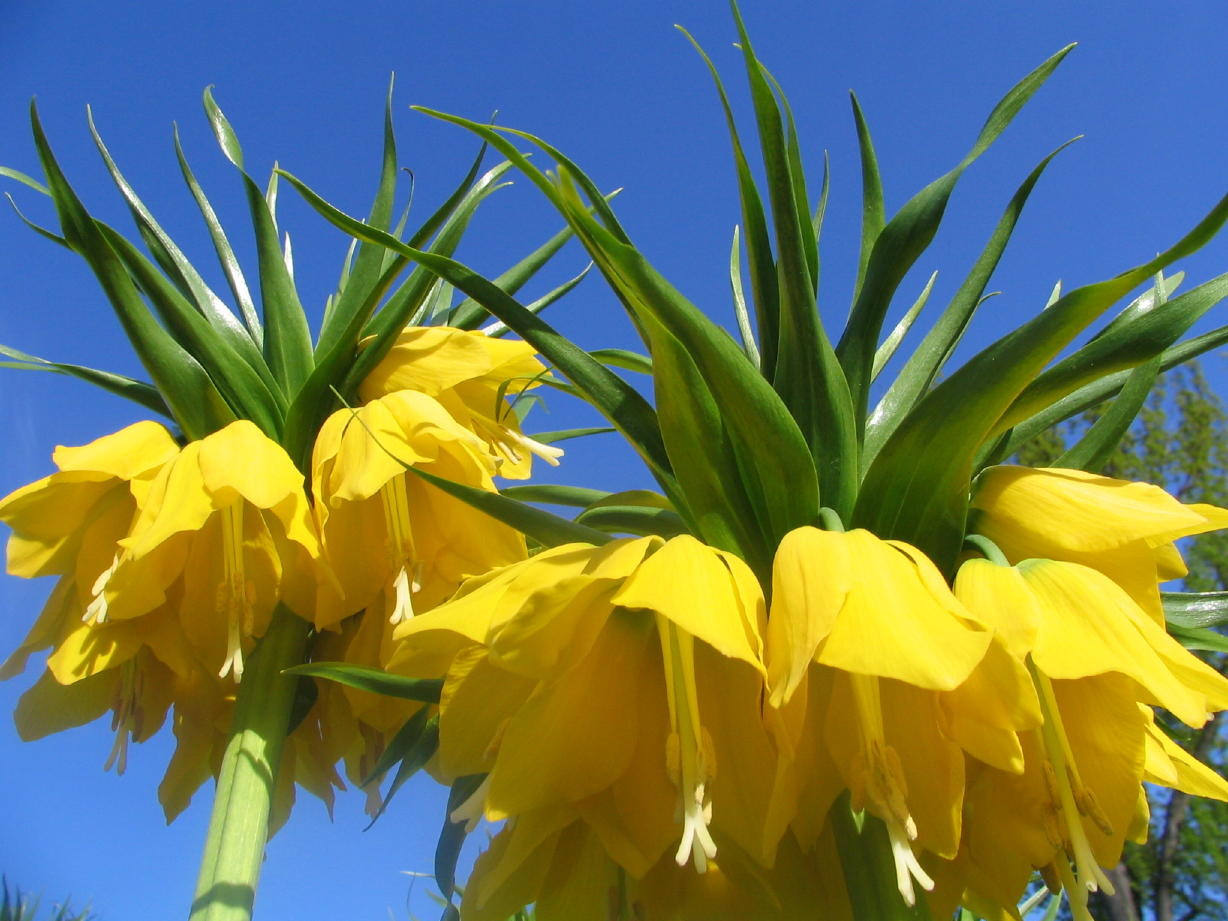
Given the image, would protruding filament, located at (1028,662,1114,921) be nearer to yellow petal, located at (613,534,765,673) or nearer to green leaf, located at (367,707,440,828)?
yellow petal, located at (613,534,765,673)

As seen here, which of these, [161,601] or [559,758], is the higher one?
[161,601]

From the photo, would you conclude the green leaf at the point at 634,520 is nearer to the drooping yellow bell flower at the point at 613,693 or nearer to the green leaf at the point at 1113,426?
the drooping yellow bell flower at the point at 613,693

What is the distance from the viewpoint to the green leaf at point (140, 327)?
112cm

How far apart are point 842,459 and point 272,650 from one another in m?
0.69

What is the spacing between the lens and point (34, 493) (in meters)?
1.25

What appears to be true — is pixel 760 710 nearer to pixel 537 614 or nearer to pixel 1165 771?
pixel 537 614

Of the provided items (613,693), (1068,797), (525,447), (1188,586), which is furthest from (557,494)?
(1188,586)

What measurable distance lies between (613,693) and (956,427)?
321mm

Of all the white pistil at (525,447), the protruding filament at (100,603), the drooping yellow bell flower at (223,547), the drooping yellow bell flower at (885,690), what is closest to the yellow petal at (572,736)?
the drooping yellow bell flower at (885,690)

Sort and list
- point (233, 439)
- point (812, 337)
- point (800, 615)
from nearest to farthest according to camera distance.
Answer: point (800, 615) < point (812, 337) < point (233, 439)

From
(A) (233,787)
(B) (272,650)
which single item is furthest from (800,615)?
(B) (272,650)

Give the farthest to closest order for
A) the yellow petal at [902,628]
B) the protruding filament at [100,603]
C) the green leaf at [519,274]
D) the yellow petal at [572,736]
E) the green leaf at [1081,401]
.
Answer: the green leaf at [519,274] < the protruding filament at [100,603] < the green leaf at [1081,401] < the yellow petal at [572,736] < the yellow petal at [902,628]

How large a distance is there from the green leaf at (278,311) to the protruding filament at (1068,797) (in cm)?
103

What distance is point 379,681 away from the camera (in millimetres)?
860
